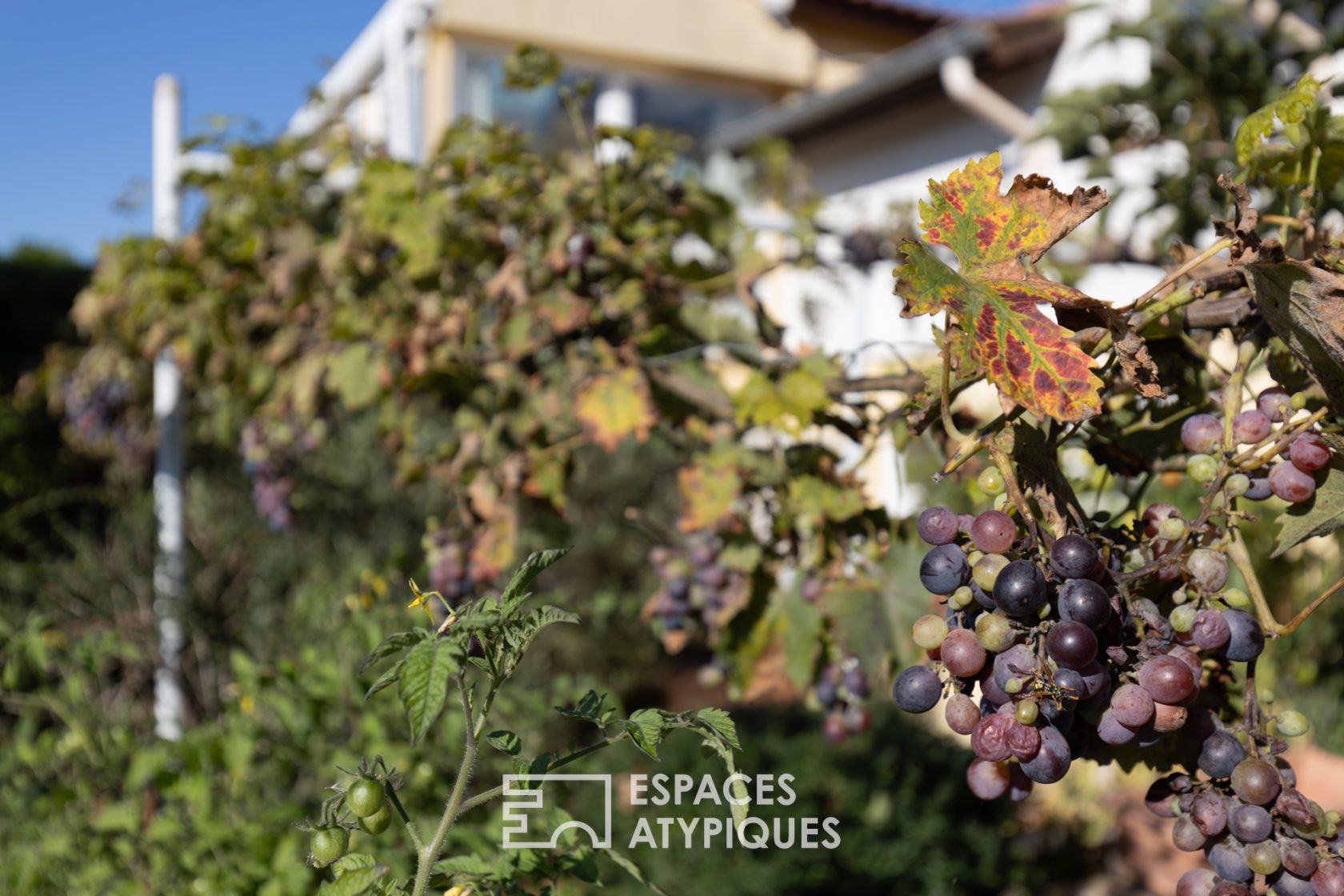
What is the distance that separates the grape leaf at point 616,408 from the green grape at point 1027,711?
104cm

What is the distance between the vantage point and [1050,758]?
26.6 inches

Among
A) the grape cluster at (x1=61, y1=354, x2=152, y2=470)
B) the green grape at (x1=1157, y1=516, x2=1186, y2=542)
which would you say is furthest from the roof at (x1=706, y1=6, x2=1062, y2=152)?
the green grape at (x1=1157, y1=516, x2=1186, y2=542)

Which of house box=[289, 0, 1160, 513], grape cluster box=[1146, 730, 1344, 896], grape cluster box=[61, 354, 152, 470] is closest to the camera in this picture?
grape cluster box=[1146, 730, 1344, 896]

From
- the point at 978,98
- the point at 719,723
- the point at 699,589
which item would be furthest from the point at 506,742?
the point at 978,98

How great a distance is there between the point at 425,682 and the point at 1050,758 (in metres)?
0.41

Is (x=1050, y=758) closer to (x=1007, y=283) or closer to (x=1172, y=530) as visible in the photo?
(x=1172, y=530)

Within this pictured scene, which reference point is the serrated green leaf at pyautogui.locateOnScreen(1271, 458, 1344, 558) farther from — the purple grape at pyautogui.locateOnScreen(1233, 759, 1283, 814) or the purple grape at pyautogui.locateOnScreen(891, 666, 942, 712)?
the purple grape at pyautogui.locateOnScreen(891, 666, 942, 712)

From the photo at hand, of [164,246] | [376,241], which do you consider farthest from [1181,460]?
[164,246]

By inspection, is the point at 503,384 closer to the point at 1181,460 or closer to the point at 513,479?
the point at 513,479

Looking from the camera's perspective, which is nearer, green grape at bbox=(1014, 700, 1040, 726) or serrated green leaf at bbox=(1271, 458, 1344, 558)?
green grape at bbox=(1014, 700, 1040, 726)

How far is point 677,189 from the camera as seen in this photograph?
197cm

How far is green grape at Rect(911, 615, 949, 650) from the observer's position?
28.6 inches

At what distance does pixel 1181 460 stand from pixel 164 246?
10.4 ft

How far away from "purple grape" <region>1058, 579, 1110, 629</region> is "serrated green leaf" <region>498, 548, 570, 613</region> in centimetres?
34
